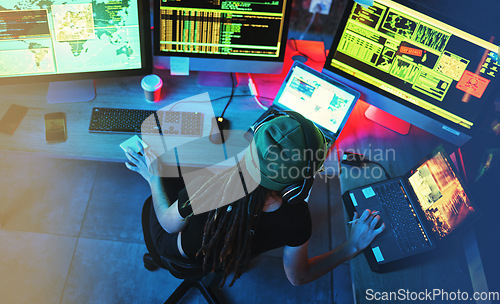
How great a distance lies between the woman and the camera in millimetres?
1026

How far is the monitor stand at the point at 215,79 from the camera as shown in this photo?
74.1 inches

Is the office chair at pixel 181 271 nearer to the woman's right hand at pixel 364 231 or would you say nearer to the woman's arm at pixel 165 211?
the woman's arm at pixel 165 211

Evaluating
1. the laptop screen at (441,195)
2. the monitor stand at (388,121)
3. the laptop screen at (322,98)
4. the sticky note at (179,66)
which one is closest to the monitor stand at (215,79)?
the sticky note at (179,66)

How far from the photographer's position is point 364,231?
4.84ft

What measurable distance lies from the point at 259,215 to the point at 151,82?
88cm

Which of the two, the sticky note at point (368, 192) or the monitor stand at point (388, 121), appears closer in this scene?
the sticky note at point (368, 192)

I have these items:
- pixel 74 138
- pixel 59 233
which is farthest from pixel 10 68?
pixel 59 233

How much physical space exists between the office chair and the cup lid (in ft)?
1.72

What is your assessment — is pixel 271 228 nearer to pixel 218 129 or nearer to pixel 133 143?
pixel 218 129

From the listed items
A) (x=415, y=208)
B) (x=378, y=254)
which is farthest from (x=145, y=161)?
(x=415, y=208)

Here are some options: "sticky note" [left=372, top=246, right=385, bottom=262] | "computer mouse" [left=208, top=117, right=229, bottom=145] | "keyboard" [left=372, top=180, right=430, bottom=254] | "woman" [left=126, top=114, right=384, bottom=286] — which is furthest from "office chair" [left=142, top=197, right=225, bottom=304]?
"keyboard" [left=372, top=180, right=430, bottom=254]

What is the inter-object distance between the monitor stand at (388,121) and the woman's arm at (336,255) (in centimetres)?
54

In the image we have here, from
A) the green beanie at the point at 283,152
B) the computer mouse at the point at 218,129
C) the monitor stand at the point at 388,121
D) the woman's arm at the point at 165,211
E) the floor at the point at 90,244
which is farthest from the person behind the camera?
the floor at the point at 90,244

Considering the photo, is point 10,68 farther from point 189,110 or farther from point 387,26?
point 387,26
